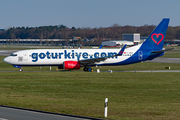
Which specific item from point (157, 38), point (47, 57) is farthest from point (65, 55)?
point (157, 38)

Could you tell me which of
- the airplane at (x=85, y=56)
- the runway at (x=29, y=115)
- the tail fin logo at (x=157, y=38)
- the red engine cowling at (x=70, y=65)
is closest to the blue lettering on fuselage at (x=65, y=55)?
the airplane at (x=85, y=56)

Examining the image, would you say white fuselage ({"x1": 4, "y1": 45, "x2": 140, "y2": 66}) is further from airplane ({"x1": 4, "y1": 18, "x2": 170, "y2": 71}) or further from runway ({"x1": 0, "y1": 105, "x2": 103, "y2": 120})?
runway ({"x1": 0, "y1": 105, "x2": 103, "y2": 120})

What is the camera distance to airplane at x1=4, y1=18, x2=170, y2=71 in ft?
155

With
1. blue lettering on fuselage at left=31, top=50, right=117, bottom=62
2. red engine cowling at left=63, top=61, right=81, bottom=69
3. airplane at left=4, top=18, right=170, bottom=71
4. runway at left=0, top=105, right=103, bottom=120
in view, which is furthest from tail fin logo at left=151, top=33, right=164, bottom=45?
runway at left=0, top=105, right=103, bottom=120

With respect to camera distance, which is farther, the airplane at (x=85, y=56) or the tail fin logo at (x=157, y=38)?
the tail fin logo at (x=157, y=38)

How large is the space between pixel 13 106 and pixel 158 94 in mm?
14090

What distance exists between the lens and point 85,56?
47.8 m

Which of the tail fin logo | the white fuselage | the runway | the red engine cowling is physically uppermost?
the tail fin logo

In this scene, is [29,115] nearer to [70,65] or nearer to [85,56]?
[70,65]

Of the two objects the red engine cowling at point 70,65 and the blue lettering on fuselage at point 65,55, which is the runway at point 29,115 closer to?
the red engine cowling at point 70,65

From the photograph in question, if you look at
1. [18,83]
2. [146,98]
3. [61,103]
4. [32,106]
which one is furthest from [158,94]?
[18,83]

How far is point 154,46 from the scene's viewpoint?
49875mm

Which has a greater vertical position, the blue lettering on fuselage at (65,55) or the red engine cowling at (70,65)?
the blue lettering on fuselage at (65,55)

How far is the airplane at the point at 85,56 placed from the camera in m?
47.1
